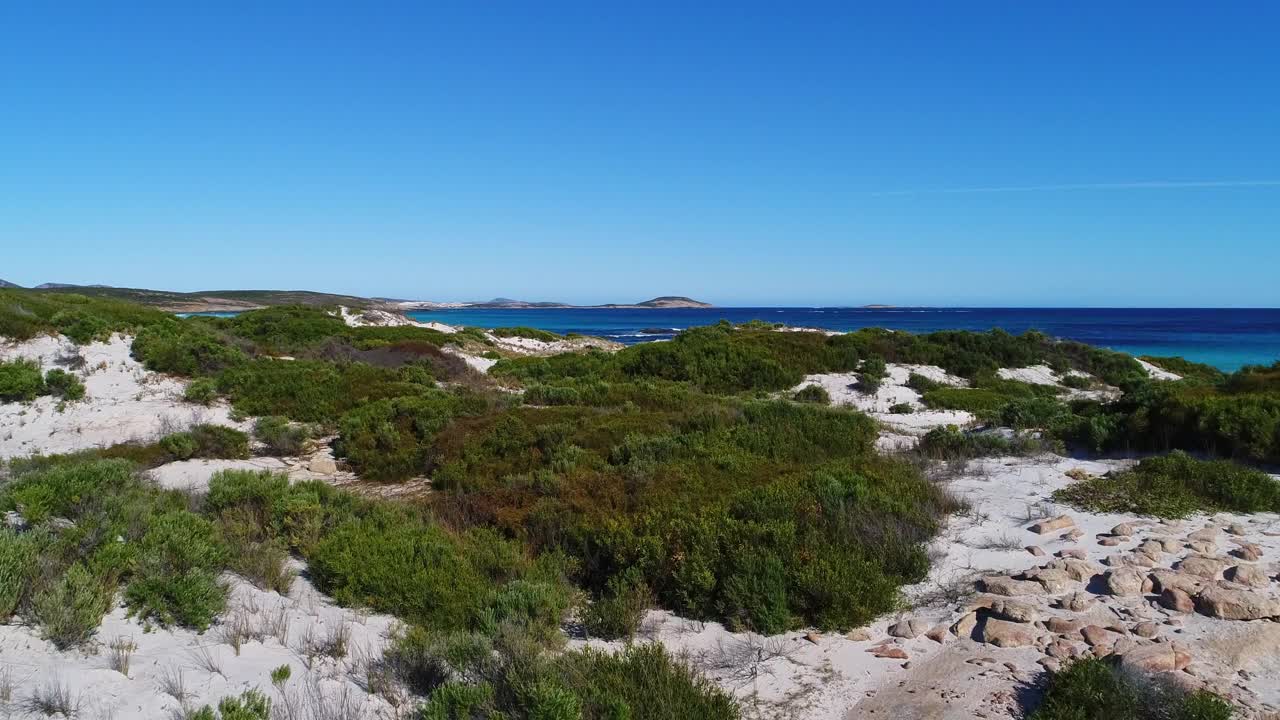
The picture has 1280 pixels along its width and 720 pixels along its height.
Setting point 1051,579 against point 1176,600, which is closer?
point 1176,600

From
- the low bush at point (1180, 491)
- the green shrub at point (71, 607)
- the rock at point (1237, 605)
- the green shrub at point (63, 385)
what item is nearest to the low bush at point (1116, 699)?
the rock at point (1237, 605)

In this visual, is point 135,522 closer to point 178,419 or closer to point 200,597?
point 200,597

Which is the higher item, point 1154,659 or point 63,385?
point 63,385

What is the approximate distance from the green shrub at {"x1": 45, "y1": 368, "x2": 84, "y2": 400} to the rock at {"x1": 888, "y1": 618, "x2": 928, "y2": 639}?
17.2 meters

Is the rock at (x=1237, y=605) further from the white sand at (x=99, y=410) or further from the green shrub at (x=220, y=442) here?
the white sand at (x=99, y=410)

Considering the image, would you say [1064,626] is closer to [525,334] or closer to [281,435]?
[281,435]

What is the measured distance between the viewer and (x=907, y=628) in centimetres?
527

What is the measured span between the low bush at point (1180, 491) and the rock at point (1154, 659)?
3.38m

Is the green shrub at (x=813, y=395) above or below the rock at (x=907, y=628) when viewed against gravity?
below

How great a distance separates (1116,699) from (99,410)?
17624mm

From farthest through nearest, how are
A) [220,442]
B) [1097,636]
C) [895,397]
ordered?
[895,397] → [220,442] → [1097,636]

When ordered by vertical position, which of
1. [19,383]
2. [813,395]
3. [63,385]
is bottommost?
[813,395]

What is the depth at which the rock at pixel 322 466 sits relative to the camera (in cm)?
1175

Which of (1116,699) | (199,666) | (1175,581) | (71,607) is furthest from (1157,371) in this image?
(71,607)
